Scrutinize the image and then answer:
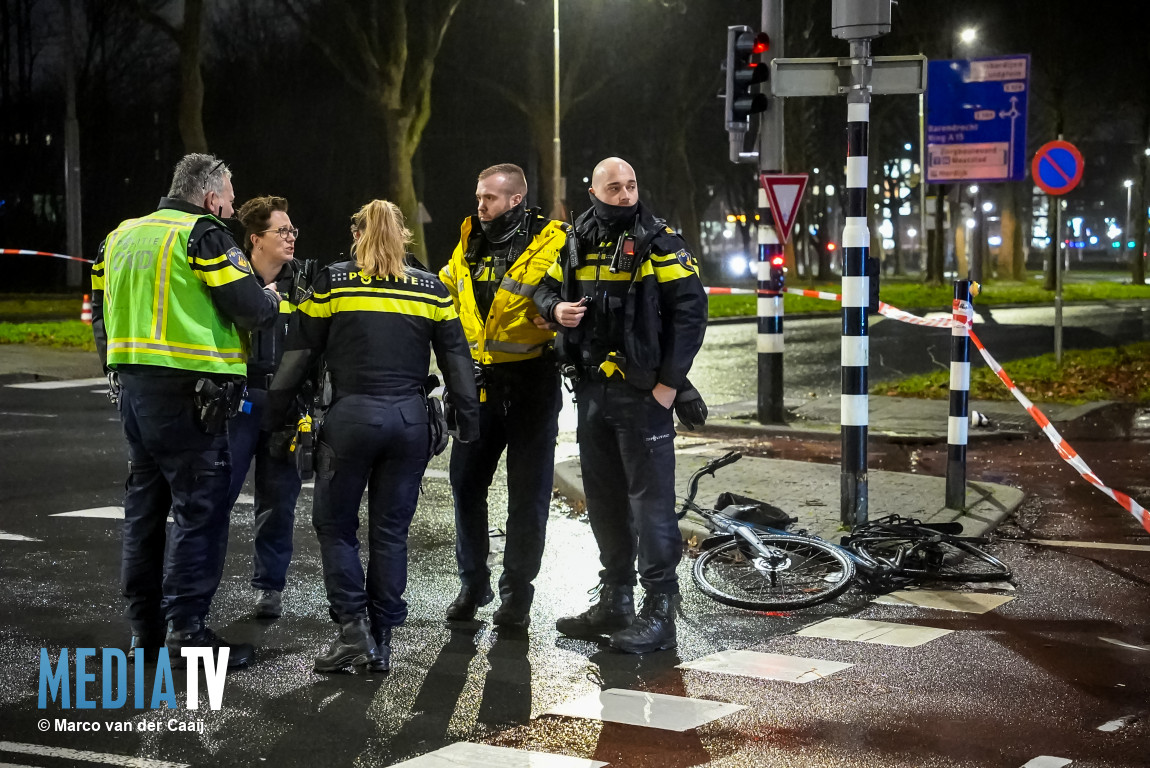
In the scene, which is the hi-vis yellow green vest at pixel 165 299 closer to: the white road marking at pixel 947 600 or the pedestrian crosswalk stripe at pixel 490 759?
the pedestrian crosswalk stripe at pixel 490 759

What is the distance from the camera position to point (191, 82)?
29.9m

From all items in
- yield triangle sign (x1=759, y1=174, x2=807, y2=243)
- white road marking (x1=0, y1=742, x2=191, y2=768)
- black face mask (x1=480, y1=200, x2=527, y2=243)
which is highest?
yield triangle sign (x1=759, y1=174, x2=807, y2=243)

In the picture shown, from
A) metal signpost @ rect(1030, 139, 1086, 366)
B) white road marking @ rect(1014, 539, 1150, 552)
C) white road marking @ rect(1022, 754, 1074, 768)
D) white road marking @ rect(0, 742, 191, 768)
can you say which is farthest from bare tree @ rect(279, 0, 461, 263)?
white road marking @ rect(1022, 754, 1074, 768)

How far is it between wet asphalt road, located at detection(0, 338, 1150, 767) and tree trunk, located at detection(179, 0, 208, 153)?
22.5 m

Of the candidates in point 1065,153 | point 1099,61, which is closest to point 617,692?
point 1065,153

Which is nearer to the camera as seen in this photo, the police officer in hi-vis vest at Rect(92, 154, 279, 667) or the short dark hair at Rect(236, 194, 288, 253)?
the police officer in hi-vis vest at Rect(92, 154, 279, 667)

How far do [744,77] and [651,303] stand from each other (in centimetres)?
623

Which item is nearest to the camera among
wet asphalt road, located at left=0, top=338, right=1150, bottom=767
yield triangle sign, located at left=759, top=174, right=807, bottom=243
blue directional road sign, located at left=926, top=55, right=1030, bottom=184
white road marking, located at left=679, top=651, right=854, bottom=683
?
wet asphalt road, located at left=0, top=338, right=1150, bottom=767

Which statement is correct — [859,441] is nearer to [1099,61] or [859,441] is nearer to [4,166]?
[1099,61]

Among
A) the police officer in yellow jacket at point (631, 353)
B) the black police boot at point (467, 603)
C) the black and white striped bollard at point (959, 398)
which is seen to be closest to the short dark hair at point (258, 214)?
the police officer in yellow jacket at point (631, 353)

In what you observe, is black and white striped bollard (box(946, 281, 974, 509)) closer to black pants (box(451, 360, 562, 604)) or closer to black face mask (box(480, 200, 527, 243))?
black pants (box(451, 360, 562, 604))

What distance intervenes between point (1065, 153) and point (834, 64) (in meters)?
9.53

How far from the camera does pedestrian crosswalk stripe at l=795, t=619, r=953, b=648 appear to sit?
610 cm

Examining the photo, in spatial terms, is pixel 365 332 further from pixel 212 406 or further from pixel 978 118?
pixel 978 118
